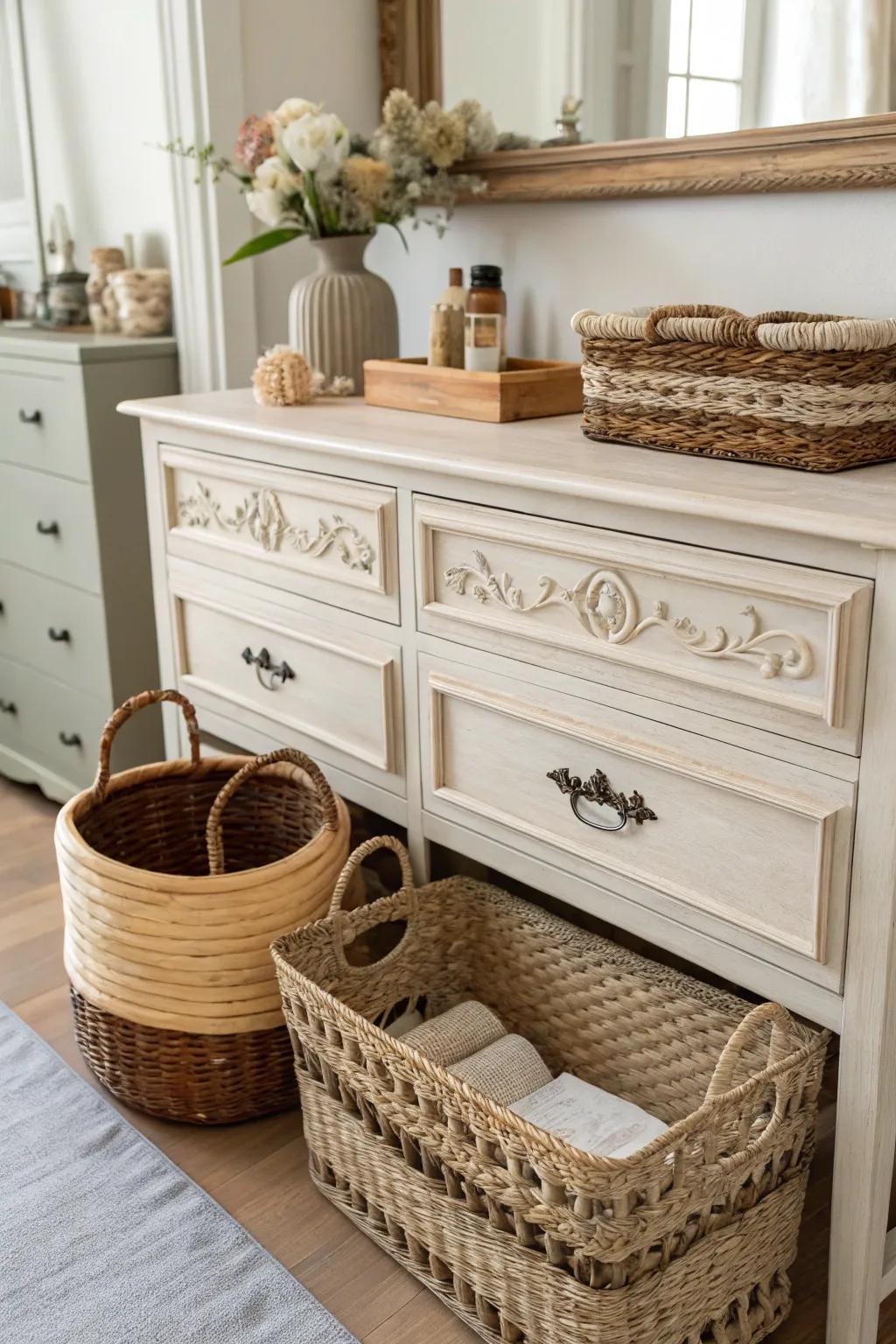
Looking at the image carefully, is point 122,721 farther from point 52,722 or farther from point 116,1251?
point 52,722

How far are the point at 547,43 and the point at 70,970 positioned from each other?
1510mm

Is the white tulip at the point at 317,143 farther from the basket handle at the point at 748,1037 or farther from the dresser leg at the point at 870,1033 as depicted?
the basket handle at the point at 748,1037

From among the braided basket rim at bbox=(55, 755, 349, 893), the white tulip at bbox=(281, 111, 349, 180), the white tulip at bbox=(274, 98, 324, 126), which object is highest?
the white tulip at bbox=(274, 98, 324, 126)

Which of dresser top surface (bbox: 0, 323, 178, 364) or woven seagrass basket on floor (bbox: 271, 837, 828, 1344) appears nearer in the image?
woven seagrass basket on floor (bbox: 271, 837, 828, 1344)

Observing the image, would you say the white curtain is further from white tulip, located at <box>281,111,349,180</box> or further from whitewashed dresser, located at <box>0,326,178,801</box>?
whitewashed dresser, located at <box>0,326,178,801</box>

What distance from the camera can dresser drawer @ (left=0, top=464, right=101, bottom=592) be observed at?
2344 millimetres

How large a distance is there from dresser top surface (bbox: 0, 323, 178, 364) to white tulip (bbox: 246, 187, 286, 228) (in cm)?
48

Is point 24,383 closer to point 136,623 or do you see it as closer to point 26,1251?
point 136,623

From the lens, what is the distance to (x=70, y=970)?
1.76 meters

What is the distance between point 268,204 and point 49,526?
0.83 metres

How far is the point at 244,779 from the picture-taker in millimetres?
1705

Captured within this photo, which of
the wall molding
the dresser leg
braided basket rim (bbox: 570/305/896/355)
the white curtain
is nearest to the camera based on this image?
the dresser leg

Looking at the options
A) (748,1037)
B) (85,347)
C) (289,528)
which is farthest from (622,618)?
(85,347)

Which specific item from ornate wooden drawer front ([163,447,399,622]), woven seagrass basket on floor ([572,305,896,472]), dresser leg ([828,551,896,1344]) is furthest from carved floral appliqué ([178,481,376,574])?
dresser leg ([828,551,896,1344])
